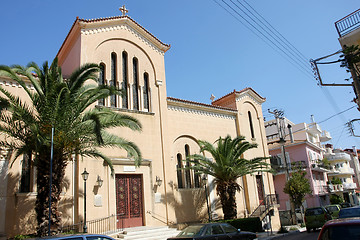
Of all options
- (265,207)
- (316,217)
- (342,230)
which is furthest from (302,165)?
(342,230)

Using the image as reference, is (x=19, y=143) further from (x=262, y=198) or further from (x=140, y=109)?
(x=262, y=198)

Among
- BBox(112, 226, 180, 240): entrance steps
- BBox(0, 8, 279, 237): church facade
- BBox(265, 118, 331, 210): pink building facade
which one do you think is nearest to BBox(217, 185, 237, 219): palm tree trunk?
BBox(0, 8, 279, 237): church facade

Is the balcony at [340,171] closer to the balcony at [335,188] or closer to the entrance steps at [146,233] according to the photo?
the balcony at [335,188]

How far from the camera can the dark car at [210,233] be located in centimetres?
1045

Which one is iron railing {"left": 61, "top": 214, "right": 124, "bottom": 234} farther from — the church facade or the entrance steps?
the entrance steps

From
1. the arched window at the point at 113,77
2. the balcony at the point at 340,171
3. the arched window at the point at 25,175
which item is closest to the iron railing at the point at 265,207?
the arched window at the point at 113,77

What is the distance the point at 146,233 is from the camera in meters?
15.2

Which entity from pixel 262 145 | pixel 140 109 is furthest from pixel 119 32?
pixel 262 145

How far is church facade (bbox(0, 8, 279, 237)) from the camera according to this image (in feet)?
46.3

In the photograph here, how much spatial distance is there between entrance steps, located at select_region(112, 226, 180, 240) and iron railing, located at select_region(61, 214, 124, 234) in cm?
59

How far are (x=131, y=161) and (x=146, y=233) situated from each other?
401 centimetres

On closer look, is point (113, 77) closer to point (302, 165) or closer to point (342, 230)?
point (342, 230)

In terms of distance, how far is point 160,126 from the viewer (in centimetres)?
1917

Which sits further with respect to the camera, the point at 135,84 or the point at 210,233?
the point at 135,84
